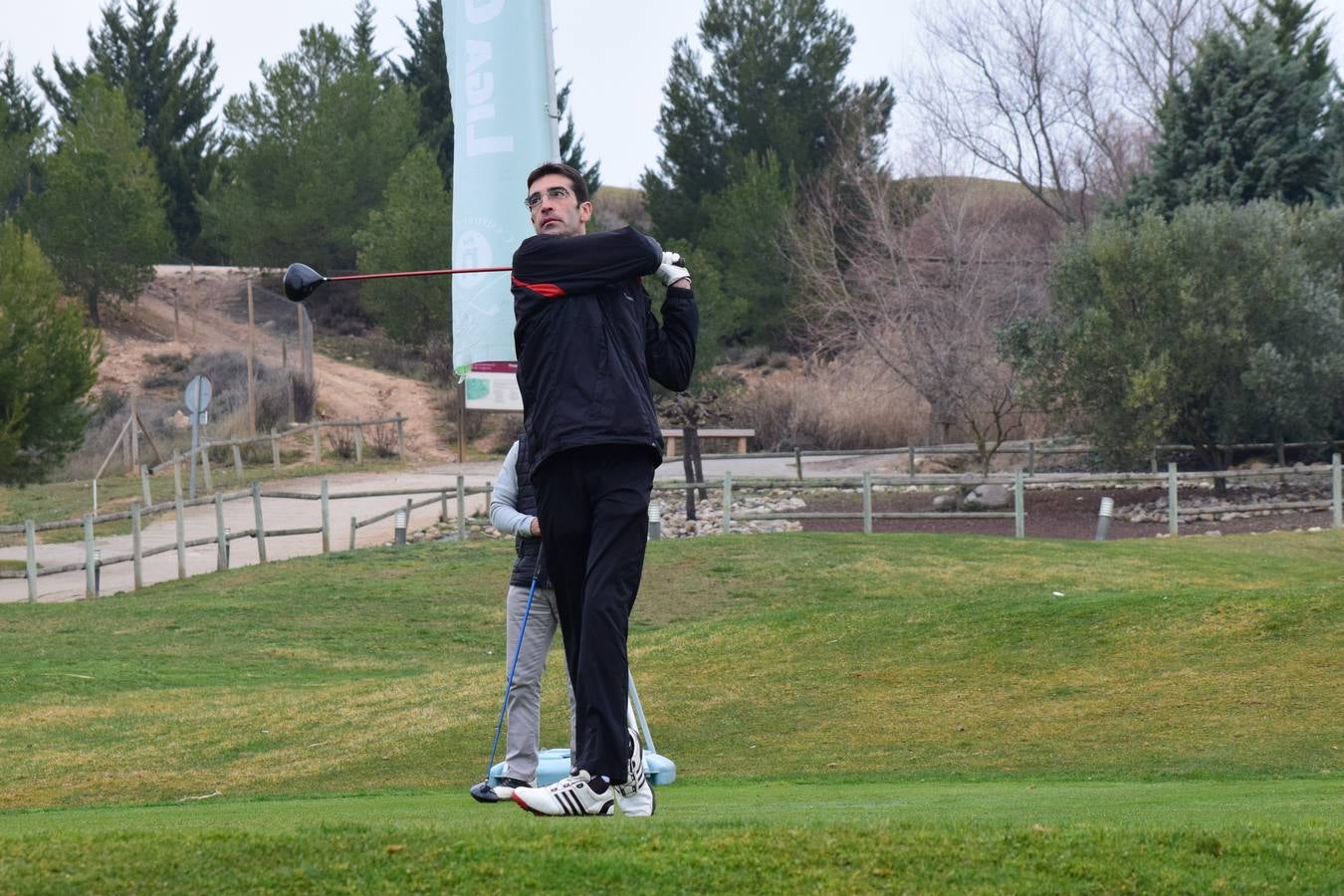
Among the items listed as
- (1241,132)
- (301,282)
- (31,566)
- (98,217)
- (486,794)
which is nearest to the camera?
(486,794)

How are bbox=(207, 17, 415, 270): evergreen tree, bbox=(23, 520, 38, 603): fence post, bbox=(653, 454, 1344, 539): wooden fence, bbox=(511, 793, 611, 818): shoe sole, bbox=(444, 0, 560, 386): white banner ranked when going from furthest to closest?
1. bbox=(207, 17, 415, 270): evergreen tree
2. bbox=(653, 454, 1344, 539): wooden fence
3. bbox=(23, 520, 38, 603): fence post
4. bbox=(444, 0, 560, 386): white banner
5. bbox=(511, 793, 611, 818): shoe sole

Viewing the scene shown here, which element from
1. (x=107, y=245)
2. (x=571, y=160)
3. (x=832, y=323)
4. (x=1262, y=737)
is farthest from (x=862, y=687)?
(x=571, y=160)

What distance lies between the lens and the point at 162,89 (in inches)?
2763

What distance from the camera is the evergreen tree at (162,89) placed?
2724 inches

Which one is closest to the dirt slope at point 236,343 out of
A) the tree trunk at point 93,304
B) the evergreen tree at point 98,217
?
the tree trunk at point 93,304

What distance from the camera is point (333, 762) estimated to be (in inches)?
412

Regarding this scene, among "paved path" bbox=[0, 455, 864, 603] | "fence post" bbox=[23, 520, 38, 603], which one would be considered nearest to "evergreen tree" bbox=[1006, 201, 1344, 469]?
"paved path" bbox=[0, 455, 864, 603]

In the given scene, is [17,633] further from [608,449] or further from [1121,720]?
[608,449]

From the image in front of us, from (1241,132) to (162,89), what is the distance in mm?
48046

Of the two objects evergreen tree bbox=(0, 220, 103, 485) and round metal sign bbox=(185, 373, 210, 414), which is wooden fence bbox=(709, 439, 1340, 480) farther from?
evergreen tree bbox=(0, 220, 103, 485)

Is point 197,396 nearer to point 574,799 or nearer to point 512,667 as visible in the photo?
point 512,667

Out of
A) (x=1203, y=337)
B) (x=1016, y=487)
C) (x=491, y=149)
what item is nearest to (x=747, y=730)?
(x=491, y=149)

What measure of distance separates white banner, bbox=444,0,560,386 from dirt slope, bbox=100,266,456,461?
3759cm

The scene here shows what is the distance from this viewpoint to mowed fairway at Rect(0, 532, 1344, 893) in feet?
14.2
